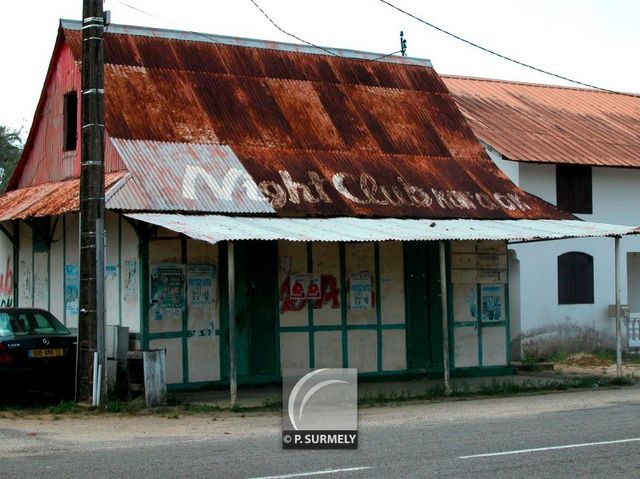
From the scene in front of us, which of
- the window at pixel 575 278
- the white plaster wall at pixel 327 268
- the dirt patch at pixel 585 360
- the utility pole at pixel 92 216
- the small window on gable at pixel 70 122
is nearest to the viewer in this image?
the utility pole at pixel 92 216

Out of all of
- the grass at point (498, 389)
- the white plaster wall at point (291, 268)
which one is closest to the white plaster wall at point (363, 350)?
the white plaster wall at point (291, 268)

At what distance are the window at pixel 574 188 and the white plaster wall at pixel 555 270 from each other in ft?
0.57

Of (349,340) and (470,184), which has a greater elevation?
(470,184)

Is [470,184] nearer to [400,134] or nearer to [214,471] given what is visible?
[400,134]

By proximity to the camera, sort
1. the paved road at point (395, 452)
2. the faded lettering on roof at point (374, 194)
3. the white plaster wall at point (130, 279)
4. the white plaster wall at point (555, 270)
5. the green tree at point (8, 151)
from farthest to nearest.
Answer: the green tree at point (8, 151)
the white plaster wall at point (555, 270)
the faded lettering on roof at point (374, 194)
the white plaster wall at point (130, 279)
the paved road at point (395, 452)

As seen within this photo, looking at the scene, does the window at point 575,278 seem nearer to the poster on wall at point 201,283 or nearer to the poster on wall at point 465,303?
the poster on wall at point 465,303

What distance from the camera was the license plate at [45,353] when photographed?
15383 mm

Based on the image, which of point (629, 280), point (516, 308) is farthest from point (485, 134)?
point (629, 280)

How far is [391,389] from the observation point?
59.9ft

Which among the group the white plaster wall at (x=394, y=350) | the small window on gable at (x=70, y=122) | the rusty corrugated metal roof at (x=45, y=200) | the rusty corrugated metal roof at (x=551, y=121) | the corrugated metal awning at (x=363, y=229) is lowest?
the white plaster wall at (x=394, y=350)

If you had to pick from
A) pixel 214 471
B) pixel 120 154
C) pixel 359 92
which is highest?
pixel 359 92

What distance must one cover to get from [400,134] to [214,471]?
40.8ft

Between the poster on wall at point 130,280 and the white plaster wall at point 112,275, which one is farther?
the white plaster wall at point 112,275

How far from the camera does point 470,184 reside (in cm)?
2069
